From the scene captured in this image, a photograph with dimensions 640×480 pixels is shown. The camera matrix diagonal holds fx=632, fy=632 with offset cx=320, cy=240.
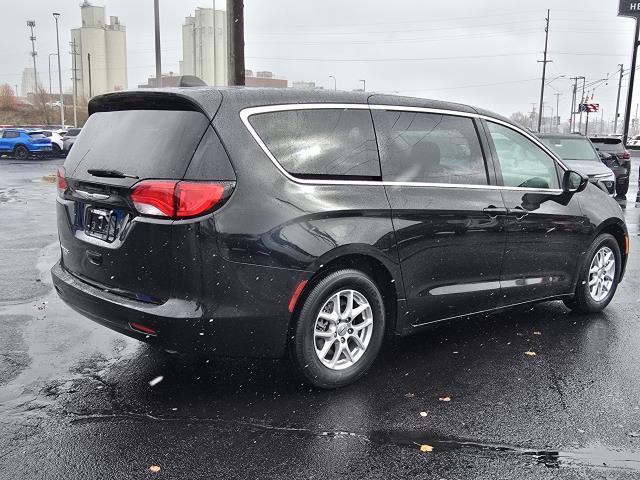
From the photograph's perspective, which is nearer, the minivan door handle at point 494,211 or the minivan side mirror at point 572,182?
the minivan door handle at point 494,211

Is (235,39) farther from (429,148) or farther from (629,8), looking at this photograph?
(629,8)

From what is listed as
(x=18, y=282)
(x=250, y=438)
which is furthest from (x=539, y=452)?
(x=18, y=282)

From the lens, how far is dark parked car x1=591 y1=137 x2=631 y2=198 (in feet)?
53.7

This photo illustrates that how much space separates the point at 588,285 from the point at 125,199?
4.06 meters

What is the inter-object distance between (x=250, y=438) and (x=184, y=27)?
62975 mm

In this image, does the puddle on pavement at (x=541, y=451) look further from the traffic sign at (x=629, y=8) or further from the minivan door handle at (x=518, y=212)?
the traffic sign at (x=629, y=8)

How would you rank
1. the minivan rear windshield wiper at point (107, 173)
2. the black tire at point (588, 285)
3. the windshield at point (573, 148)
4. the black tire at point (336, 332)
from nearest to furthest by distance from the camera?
the minivan rear windshield wiper at point (107, 173), the black tire at point (336, 332), the black tire at point (588, 285), the windshield at point (573, 148)

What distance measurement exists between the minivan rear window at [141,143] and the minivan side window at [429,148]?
129 centimetres

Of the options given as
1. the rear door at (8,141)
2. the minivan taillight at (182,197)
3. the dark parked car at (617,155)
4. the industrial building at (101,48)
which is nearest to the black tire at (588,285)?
the minivan taillight at (182,197)

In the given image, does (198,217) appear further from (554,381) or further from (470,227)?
(554,381)

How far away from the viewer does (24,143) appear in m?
30.9

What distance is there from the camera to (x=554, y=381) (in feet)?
13.6

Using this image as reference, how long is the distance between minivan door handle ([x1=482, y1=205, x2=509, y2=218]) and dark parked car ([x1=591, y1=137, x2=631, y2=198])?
13042mm

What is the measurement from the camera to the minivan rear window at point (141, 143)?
3416mm
